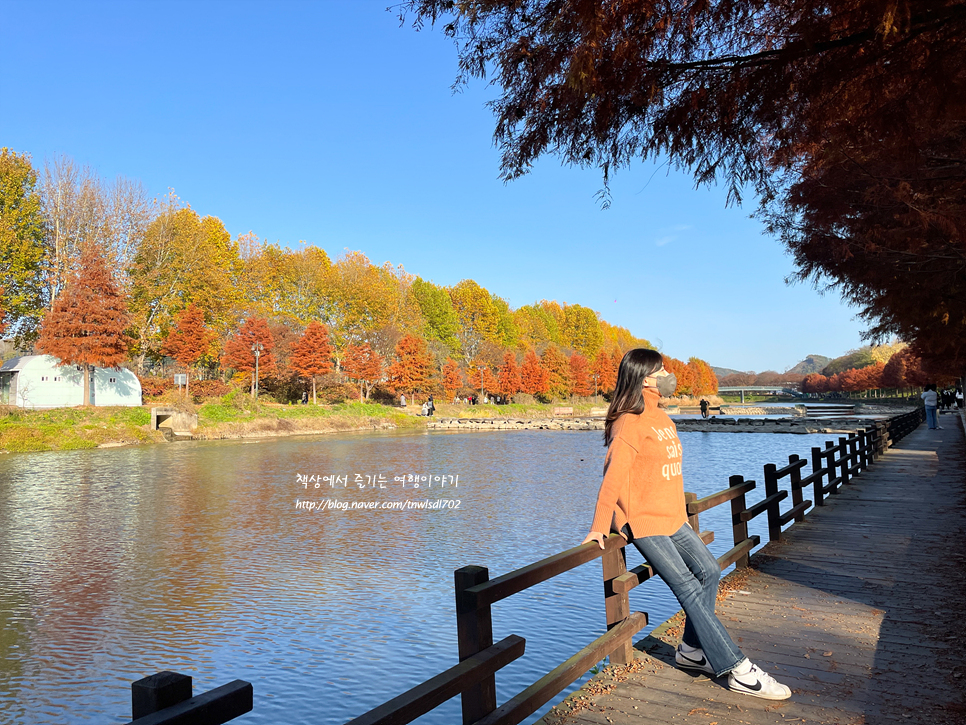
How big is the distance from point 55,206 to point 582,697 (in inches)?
2045

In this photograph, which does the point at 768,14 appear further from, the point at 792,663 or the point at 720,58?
the point at 792,663

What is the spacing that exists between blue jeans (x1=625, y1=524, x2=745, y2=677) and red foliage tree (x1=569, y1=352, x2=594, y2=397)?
3296 inches

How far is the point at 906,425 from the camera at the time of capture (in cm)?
2820

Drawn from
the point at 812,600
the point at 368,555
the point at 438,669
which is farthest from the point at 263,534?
the point at 812,600

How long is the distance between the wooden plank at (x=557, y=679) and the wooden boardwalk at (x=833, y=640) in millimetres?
176

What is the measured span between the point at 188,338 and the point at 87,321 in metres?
8.10

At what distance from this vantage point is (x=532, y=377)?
78.3 meters

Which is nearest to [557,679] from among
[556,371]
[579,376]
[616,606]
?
[616,606]

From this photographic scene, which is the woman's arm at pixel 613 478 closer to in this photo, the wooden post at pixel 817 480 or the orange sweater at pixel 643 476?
the orange sweater at pixel 643 476

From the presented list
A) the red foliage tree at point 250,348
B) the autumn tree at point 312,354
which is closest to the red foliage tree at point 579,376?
the autumn tree at point 312,354

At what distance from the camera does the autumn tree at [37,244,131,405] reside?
40344 millimetres

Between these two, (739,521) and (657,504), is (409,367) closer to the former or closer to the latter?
(739,521)

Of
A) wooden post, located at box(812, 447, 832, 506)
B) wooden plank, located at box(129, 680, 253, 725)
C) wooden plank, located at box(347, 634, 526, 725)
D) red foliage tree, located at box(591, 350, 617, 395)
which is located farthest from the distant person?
red foliage tree, located at box(591, 350, 617, 395)

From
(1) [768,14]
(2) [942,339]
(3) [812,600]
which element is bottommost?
(3) [812,600]
